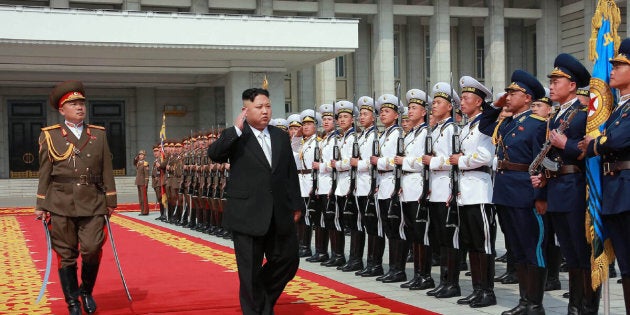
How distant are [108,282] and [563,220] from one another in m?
5.02

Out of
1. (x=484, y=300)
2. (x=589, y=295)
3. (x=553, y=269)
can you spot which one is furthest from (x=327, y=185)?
(x=589, y=295)

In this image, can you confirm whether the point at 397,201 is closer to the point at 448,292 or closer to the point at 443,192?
the point at 443,192

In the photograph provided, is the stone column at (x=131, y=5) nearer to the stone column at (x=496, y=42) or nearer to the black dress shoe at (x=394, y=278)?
the stone column at (x=496, y=42)

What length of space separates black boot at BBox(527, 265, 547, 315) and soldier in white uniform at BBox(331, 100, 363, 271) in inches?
126

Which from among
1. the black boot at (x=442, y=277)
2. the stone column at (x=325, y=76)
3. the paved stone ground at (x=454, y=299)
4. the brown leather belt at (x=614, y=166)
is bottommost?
the paved stone ground at (x=454, y=299)

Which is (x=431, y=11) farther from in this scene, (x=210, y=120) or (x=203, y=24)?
(x=203, y=24)

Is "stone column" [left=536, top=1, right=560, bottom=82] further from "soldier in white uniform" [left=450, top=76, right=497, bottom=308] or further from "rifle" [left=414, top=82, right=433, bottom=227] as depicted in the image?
"soldier in white uniform" [left=450, top=76, right=497, bottom=308]

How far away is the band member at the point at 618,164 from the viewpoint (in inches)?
191

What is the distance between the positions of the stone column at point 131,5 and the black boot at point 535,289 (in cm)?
3019

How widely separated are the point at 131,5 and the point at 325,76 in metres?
9.24

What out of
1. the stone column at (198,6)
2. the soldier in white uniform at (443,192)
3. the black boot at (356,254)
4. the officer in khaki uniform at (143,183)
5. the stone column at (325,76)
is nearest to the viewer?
the soldier in white uniform at (443,192)

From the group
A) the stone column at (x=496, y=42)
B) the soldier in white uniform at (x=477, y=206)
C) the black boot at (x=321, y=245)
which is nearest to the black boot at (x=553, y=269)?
the soldier in white uniform at (x=477, y=206)

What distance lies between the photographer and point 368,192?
870 cm

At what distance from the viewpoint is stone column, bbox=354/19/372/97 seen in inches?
1574
